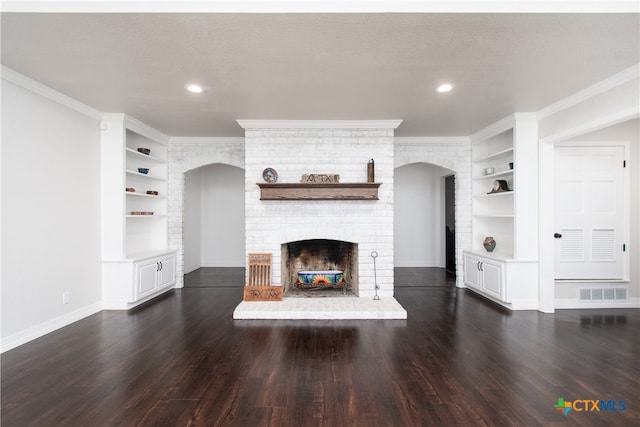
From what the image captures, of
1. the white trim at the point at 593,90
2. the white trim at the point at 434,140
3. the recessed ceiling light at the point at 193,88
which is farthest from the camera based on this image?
the white trim at the point at 434,140

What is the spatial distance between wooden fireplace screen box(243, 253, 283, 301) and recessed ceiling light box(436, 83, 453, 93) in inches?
118

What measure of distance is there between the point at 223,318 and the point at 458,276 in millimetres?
4082

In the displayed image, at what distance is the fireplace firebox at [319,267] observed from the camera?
4.77m

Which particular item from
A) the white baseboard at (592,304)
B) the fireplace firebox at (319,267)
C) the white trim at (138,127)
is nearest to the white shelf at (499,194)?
the white baseboard at (592,304)

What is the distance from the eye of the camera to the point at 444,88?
3.32 m

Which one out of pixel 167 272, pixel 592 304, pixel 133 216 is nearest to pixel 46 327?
pixel 133 216

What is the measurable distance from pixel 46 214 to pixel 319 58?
3.35 m

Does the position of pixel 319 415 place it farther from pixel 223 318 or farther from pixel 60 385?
pixel 223 318

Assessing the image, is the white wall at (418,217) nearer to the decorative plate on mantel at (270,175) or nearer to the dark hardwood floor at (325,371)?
the dark hardwood floor at (325,371)

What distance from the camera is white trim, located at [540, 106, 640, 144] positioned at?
2990 millimetres

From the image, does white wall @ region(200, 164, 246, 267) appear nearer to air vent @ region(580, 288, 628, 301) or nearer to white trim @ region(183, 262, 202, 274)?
white trim @ region(183, 262, 202, 274)

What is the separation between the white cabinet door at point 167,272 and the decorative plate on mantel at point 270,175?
224cm

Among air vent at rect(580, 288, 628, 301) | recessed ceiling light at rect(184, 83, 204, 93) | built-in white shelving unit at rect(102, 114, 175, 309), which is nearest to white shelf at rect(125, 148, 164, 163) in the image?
built-in white shelving unit at rect(102, 114, 175, 309)

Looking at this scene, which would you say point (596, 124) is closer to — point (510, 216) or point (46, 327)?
point (510, 216)
